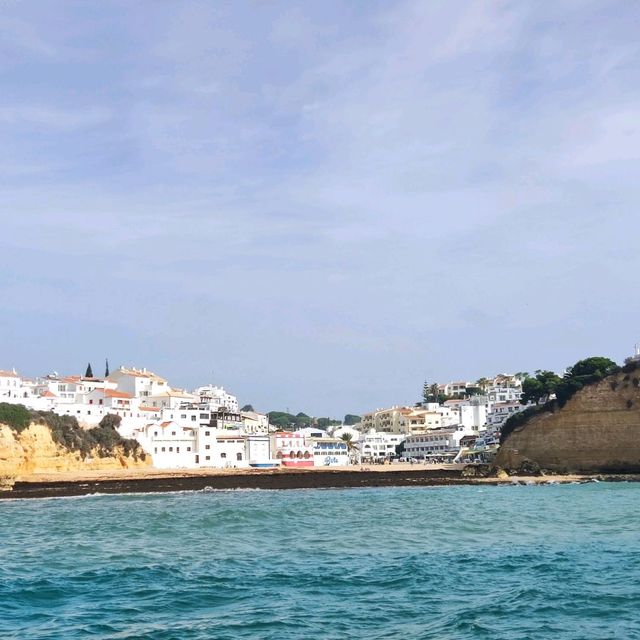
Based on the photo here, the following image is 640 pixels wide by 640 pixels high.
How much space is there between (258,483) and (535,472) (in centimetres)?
2397

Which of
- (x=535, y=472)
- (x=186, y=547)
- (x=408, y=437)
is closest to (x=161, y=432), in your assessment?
(x=535, y=472)

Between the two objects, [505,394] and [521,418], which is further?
[505,394]

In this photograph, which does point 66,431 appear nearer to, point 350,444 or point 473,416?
point 350,444

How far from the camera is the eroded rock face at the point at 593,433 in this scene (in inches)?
2667

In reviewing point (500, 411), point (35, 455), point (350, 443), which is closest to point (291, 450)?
point (350, 443)

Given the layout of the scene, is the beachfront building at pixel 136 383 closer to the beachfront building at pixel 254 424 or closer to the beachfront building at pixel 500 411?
the beachfront building at pixel 254 424

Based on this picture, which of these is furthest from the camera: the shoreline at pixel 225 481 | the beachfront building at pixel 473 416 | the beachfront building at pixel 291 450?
the beachfront building at pixel 473 416

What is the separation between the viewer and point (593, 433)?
2726 inches

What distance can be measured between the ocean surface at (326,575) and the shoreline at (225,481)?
22071 millimetres

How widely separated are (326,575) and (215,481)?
153ft

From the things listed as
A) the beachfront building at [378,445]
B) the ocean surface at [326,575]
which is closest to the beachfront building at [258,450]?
the beachfront building at [378,445]

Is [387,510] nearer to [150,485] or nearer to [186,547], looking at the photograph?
[186,547]

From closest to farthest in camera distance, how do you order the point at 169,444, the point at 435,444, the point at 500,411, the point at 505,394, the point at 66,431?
the point at 66,431
the point at 169,444
the point at 435,444
the point at 500,411
the point at 505,394

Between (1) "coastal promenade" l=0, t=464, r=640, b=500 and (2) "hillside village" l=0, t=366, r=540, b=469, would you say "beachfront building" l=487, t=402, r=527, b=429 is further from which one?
(1) "coastal promenade" l=0, t=464, r=640, b=500
